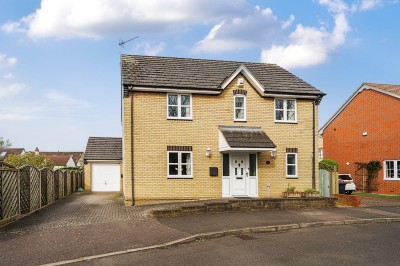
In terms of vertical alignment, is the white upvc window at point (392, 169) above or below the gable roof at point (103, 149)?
below

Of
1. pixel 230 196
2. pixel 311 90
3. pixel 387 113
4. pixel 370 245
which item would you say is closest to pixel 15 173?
pixel 230 196

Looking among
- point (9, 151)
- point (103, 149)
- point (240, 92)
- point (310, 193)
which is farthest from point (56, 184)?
point (9, 151)

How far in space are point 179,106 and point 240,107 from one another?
322cm

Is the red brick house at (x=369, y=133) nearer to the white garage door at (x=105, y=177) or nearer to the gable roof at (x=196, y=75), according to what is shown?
the gable roof at (x=196, y=75)

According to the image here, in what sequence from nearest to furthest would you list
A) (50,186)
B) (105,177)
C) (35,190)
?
(35,190)
(50,186)
(105,177)

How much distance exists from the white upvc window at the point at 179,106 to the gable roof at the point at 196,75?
541mm

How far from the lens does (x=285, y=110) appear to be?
21969mm

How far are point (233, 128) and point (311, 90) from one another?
4906mm

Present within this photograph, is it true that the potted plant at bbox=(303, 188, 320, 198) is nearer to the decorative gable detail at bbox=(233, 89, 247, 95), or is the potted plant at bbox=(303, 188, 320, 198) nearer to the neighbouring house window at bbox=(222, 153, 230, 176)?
the neighbouring house window at bbox=(222, 153, 230, 176)

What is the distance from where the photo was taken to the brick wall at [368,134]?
29.3 m

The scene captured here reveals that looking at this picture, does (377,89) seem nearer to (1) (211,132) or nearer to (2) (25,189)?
(1) (211,132)

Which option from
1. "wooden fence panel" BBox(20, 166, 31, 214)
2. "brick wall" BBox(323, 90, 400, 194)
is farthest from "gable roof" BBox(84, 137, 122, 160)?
"brick wall" BBox(323, 90, 400, 194)

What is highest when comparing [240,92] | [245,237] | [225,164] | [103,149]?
[240,92]

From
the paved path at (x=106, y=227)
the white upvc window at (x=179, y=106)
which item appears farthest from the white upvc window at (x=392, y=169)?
the white upvc window at (x=179, y=106)
